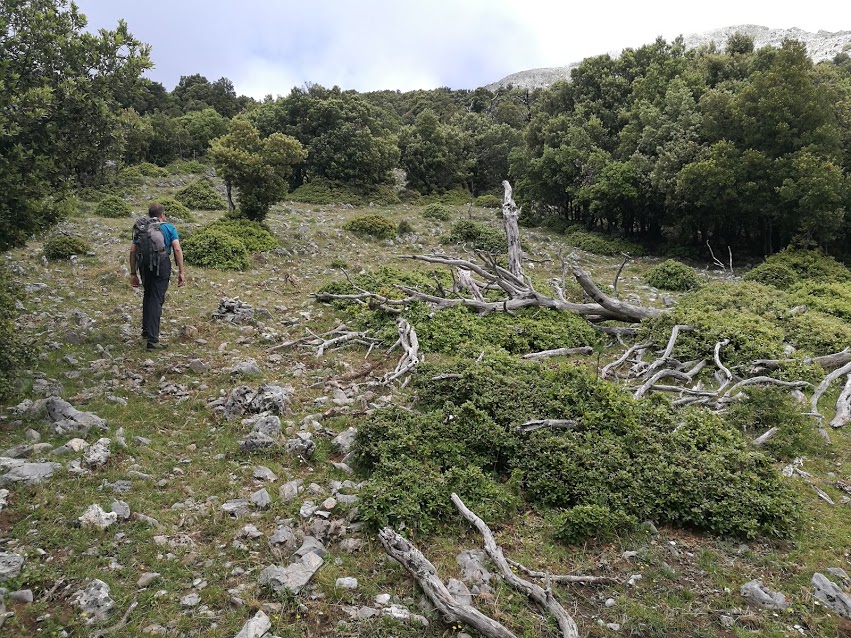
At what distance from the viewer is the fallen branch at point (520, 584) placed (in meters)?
3.45

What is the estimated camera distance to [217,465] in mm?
5316

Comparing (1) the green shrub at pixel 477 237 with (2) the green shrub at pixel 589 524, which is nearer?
(2) the green shrub at pixel 589 524

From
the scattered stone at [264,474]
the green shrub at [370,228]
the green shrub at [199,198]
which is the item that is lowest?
the scattered stone at [264,474]

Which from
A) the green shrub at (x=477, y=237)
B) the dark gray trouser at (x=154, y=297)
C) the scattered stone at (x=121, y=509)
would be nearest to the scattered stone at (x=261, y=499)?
the scattered stone at (x=121, y=509)

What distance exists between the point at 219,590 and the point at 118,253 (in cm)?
1382

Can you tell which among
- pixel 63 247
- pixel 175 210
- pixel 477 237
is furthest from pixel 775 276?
pixel 175 210

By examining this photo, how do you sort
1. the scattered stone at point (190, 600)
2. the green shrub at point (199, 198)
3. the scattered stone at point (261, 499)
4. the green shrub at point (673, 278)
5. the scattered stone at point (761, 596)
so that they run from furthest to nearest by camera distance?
the green shrub at point (199, 198) < the green shrub at point (673, 278) < the scattered stone at point (261, 499) < the scattered stone at point (761, 596) < the scattered stone at point (190, 600)

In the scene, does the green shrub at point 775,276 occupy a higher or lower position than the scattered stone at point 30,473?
higher

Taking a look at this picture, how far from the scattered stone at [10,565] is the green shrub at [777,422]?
7.32 meters

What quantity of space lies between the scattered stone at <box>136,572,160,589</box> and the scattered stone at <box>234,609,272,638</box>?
85 centimetres

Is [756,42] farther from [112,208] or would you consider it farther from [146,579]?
[146,579]

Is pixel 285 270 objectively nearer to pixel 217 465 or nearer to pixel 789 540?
pixel 217 465

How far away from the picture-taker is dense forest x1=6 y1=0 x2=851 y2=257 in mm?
6588

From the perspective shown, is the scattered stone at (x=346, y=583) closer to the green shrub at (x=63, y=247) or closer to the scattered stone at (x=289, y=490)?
the scattered stone at (x=289, y=490)
